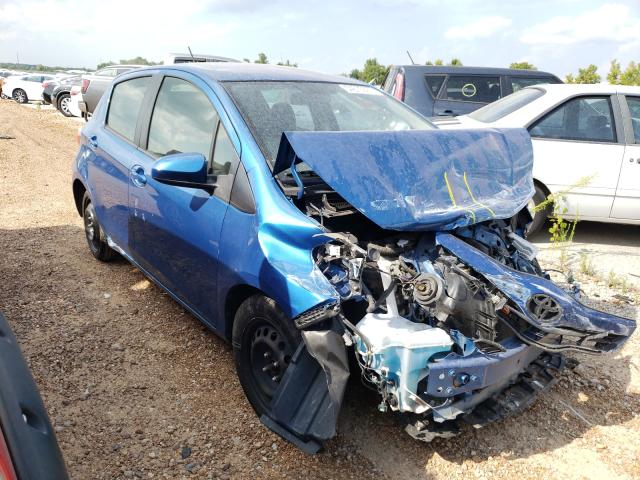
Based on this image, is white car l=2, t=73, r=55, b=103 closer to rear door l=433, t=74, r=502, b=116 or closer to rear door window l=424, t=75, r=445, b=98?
rear door window l=424, t=75, r=445, b=98

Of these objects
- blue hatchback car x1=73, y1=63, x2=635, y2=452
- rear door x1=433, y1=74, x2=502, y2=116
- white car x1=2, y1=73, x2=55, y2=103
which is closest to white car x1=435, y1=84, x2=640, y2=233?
blue hatchback car x1=73, y1=63, x2=635, y2=452

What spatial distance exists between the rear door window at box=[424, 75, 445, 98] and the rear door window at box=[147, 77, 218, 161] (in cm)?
578

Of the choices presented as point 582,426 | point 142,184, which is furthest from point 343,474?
point 142,184

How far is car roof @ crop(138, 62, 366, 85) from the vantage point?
356 centimetres

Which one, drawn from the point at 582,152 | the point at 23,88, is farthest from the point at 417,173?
the point at 23,88

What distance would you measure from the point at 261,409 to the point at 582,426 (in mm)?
1798

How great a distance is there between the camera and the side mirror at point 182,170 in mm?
2988

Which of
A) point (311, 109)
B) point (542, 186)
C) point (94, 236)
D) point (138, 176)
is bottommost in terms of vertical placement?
point (94, 236)

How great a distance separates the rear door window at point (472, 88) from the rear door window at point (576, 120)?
3.04 meters

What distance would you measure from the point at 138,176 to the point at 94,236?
173 cm

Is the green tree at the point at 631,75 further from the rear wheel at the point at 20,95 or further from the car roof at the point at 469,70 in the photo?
the rear wheel at the point at 20,95

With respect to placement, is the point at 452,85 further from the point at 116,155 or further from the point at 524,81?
the point at 116,155

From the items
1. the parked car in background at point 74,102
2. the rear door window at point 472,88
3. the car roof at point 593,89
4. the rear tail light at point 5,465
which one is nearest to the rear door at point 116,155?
the rear tail light at point 5,465

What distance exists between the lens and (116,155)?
420cm
